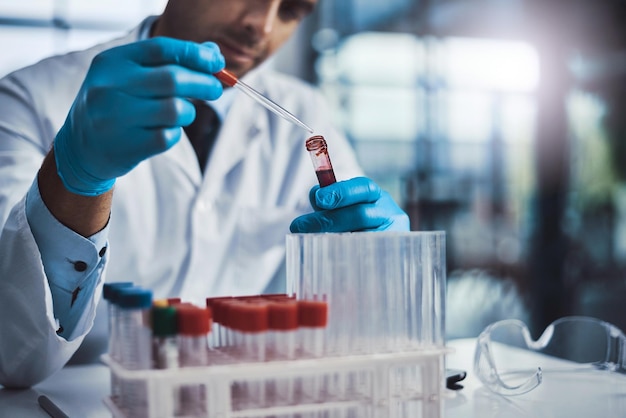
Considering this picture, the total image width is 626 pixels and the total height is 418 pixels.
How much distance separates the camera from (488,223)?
5719mm

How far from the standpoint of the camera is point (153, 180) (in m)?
1.93

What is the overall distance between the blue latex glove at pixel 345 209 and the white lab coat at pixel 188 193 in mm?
479

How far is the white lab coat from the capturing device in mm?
1624

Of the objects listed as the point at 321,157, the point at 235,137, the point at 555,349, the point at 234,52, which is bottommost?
the point at 555,349

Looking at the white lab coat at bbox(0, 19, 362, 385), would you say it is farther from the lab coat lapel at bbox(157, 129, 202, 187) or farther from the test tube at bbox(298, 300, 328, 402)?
the test tube at bbox(298, 300, 328, 402)

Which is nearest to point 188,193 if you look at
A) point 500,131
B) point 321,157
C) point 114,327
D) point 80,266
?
point 80,266

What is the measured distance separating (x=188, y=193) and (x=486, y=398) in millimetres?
1048

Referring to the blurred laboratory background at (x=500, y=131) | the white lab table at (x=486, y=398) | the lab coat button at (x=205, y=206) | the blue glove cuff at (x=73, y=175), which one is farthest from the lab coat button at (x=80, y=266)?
the blurred laboratory background at (x=500, y=131)

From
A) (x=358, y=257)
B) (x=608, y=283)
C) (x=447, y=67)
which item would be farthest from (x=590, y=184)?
(x=358, y=257)

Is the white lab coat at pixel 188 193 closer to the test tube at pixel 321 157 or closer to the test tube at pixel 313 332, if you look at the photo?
the test tube at pixel 321 157

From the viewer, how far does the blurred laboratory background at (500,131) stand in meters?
4.94

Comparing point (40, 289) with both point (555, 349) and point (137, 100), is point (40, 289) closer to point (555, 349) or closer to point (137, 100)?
point (137, 100)

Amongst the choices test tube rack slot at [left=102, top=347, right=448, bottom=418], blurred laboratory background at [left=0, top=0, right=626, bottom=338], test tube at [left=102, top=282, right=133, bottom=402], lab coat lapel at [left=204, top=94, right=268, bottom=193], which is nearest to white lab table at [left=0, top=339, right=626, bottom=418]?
test tube rack slot at [left=102, top=347, right=448, bottom=418]

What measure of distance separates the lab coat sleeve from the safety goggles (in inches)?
32.6
